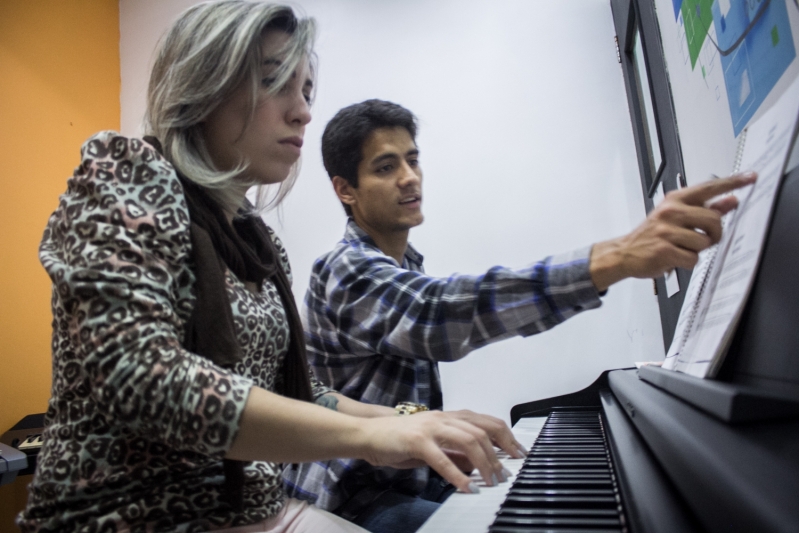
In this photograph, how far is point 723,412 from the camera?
0.52 m

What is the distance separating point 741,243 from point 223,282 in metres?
0.59

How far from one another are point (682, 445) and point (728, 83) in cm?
64

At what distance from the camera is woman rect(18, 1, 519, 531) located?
0.64 m

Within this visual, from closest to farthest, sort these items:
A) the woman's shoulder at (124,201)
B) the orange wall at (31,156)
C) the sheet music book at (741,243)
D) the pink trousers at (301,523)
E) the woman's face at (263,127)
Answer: the sheet music book at (741,243) → the woman's shoulder at (124,201) → the pink trousers at (301,523) → the woman's face at (263,127) → the orange wall at (31,156)

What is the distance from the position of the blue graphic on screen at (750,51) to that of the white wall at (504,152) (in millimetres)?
1456

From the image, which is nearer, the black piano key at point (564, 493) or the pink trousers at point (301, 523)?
the black piano key at point (564, 493)

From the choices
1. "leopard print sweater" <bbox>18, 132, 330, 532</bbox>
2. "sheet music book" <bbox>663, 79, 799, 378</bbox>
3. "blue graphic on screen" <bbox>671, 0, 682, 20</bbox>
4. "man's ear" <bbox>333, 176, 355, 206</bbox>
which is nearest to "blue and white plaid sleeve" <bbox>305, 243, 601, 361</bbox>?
"sheet music book" <bbox>663, 79, 799, 378</bbox>

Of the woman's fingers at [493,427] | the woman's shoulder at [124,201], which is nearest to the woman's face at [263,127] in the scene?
the woman's shoulder at [124,201]

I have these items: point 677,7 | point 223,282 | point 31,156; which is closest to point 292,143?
point 223,282

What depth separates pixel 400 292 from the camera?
106 cm

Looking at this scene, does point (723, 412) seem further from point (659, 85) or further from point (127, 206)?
point (659, 85)

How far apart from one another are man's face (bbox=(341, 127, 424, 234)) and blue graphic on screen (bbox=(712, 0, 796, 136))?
Result: 75 centimetres

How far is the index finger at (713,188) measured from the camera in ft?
2.04

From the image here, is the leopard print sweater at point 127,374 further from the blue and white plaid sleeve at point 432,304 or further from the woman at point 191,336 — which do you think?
the blue and white plaid sleeve at point 432,304
